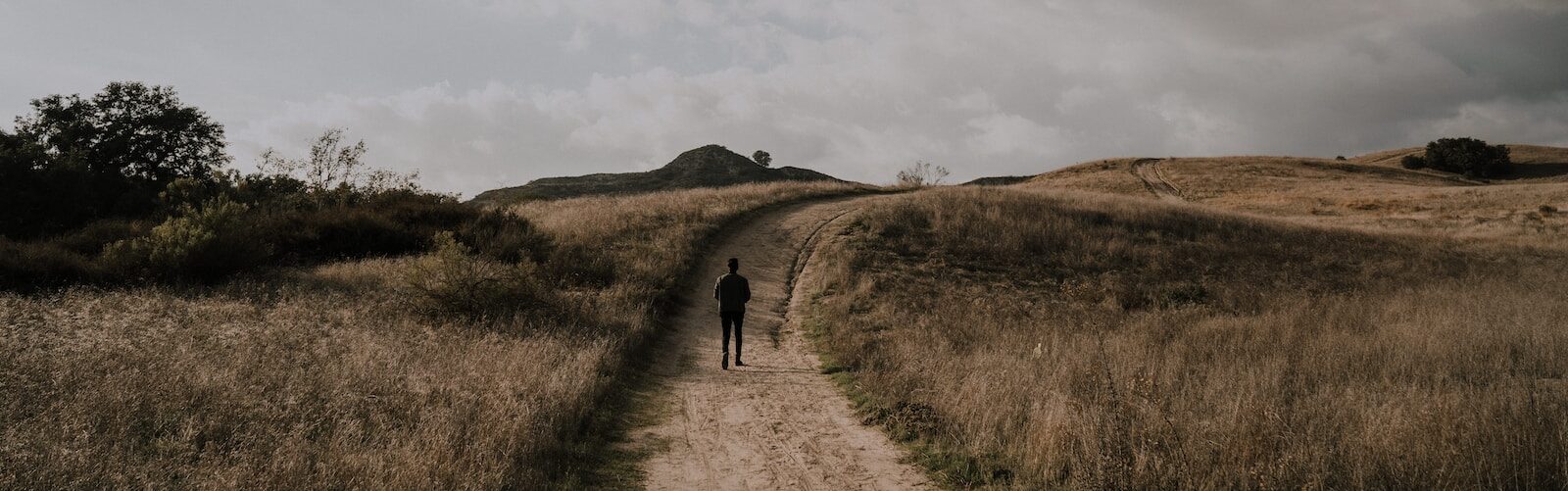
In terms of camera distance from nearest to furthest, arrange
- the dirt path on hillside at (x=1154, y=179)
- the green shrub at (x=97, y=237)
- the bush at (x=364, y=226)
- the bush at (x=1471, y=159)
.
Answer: the green shrub at (x=97, y=237) → the bush at (x=364, y=226) → the dirt path on hillside at (x=1154, y=179) → the bush at (x=1471, y=159)

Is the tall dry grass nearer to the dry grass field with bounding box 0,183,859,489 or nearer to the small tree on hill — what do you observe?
the dry grass field with bounding box 0,183,859,489

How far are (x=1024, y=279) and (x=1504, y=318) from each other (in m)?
9.82

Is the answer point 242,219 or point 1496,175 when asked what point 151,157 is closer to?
point 242,219

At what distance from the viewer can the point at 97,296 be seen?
12.2 meters

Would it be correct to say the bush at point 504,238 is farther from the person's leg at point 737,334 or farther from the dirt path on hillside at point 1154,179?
the dirt path on hillside at point 1154,179

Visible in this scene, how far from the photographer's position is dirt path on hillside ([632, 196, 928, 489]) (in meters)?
6.48

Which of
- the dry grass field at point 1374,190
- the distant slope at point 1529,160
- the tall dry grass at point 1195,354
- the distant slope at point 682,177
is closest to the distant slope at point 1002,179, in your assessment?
the dry grass field at point 1374,190

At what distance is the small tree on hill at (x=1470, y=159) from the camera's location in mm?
65188

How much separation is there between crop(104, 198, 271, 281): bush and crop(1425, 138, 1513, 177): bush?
96848 millimetres

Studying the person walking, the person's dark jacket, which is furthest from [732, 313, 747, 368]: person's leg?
the person's dark jacket

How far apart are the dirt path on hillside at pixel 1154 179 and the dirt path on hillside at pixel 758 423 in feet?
153

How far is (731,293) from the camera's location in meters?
12.0

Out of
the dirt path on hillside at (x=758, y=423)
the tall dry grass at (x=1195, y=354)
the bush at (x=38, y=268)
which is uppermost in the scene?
the bush at (x=38, y=268)

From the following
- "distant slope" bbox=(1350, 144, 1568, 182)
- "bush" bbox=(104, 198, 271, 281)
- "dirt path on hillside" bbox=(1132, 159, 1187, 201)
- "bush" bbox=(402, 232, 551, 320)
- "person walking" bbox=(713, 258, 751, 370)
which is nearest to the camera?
"person walking" bbox=(713, 258, 751, 370)
